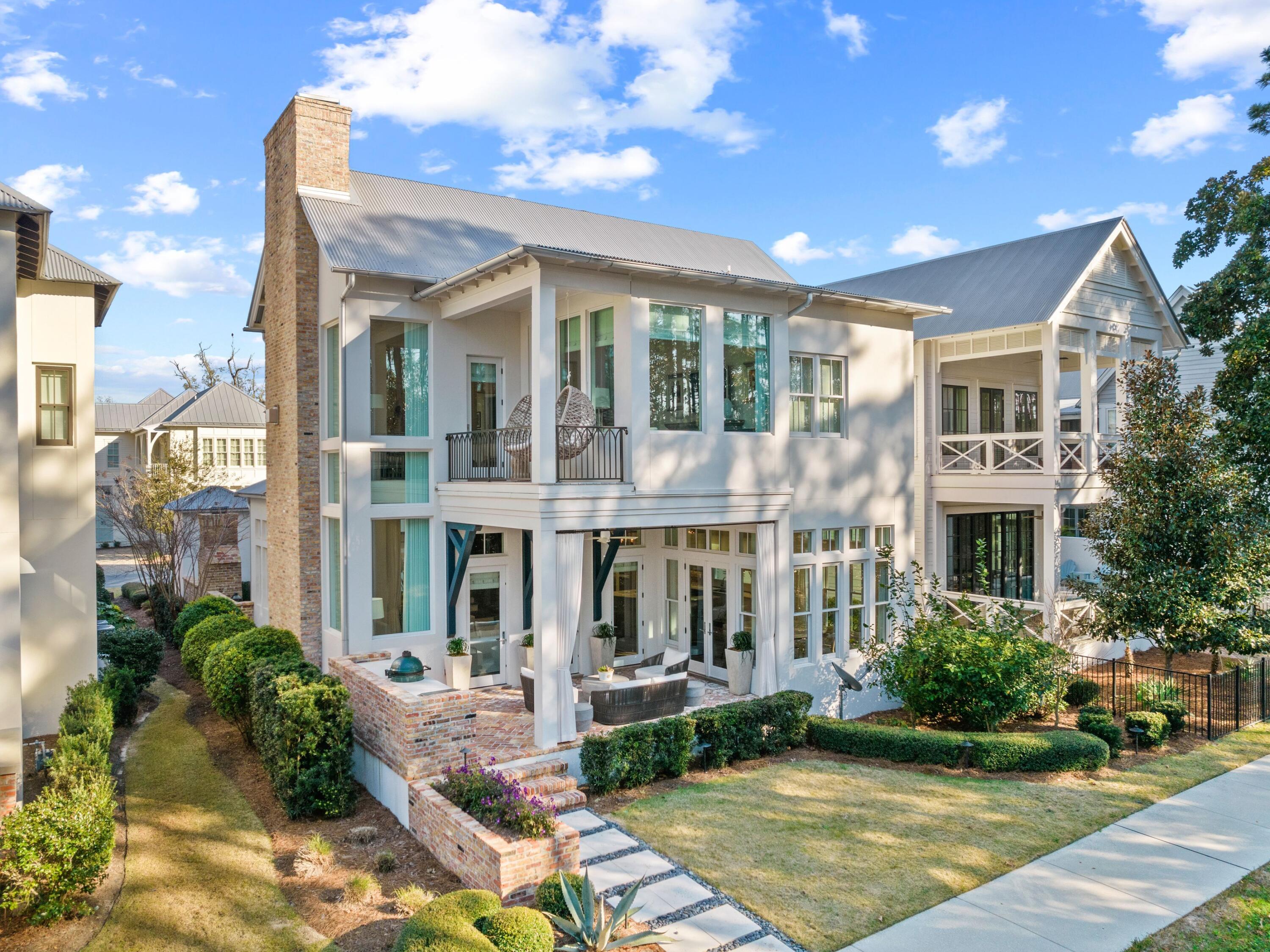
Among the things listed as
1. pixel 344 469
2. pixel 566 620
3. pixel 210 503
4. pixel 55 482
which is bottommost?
pixel 566 620

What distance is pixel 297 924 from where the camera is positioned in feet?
23.8

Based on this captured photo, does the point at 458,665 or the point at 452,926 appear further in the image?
the point at 458,665

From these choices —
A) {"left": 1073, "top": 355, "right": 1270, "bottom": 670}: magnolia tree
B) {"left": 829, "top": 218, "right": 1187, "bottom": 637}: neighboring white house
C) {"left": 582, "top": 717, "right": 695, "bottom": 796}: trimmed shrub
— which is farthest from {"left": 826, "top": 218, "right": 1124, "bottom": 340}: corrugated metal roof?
{"left": 582, "top": 717, "right": 695, "bottom": 796}: trimmed shrub

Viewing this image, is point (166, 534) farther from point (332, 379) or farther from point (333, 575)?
point (332, 379)

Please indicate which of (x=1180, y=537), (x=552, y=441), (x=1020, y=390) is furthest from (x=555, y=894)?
(x=1020, y=390)

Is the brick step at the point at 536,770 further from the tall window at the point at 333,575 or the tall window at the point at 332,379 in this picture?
the tall window at the point at 332,379

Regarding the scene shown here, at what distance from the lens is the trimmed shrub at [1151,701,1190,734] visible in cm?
1296

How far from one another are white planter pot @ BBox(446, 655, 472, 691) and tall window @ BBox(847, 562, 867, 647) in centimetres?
700

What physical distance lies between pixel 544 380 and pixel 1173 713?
11610 mm

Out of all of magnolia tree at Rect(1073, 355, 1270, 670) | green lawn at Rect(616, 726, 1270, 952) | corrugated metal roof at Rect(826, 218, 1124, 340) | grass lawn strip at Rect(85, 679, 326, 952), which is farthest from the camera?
corrugated metal roof at Rect(826, 218, 1124, 340)

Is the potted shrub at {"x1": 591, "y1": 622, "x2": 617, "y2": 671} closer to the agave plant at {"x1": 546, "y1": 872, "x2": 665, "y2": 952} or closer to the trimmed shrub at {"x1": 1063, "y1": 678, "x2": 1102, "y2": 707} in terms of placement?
the agave plant at {"x1": 546, "y1": 872, "x2": 665, "y2": 952}

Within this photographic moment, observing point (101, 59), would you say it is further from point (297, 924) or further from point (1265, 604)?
point (1265, 604)

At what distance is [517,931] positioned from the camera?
19.4 ft

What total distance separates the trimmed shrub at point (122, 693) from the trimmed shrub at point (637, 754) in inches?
326
